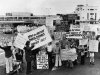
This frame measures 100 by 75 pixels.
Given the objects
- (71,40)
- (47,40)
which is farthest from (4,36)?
(71,40)

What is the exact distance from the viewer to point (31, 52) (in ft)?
25.1

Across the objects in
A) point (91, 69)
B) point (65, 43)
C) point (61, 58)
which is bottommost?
point (91, 69)

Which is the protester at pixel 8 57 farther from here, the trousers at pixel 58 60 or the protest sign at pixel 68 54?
the protest sign at pixel 68 54

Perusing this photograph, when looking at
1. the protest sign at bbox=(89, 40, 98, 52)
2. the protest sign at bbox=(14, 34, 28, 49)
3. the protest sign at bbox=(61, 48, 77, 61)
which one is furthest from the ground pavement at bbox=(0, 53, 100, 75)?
the protest sign at bbox=(14, 34, 28, 49)

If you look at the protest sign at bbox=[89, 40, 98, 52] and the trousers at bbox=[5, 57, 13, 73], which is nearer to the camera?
the trousers at bbox=[5, 57, 13, 73]

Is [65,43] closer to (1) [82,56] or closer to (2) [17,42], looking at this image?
(1) [82,56]

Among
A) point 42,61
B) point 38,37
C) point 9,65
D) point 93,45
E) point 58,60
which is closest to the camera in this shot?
point 38,37

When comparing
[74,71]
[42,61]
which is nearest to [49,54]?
[42,61]

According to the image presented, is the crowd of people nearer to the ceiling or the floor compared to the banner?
nearer to the floor

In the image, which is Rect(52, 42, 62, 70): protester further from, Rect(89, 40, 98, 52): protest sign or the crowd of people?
Rect(89, 40, 98, 52): protest sign

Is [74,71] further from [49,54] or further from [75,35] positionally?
[75,35]

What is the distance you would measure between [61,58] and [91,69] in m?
1.46

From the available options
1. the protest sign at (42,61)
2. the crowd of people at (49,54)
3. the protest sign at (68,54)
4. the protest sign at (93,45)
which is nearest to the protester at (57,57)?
the crowd of people at (49,54)

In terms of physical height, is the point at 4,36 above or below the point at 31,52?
above
